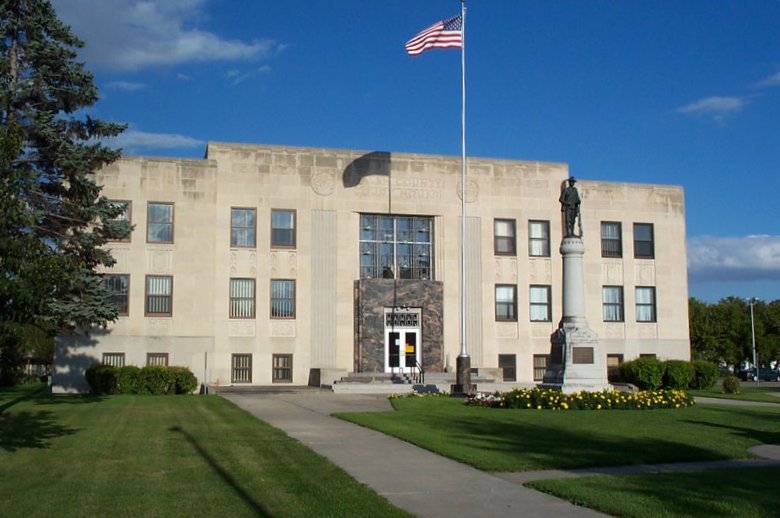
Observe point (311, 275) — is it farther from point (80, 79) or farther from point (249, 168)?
point (80, 79)

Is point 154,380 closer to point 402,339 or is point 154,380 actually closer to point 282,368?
point 282,368

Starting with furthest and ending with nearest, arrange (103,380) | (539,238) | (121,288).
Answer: (539,238), (121,288), (103,380)

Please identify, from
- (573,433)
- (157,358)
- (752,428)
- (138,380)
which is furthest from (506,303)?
(573,433)

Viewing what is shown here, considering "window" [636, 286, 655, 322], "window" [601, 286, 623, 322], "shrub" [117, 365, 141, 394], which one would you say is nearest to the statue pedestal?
"shrub" [117, 365, 141, 394]

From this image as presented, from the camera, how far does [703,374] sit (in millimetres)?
39844

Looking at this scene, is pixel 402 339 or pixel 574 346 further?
pixel 402 339

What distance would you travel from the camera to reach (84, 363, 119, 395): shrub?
3297cm

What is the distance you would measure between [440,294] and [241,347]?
384 inches

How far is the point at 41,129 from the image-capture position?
2255 centimetres

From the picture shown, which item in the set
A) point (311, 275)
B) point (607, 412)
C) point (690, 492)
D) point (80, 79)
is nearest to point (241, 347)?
point (311, 275)

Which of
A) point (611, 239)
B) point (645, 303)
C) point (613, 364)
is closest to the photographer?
point (613, 364)

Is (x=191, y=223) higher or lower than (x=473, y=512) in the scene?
higher

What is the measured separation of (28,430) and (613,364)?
31.4 m

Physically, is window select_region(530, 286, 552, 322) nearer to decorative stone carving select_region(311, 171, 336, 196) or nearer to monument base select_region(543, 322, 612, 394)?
decorative stone carving select_region(311, 171, 336, 196)
